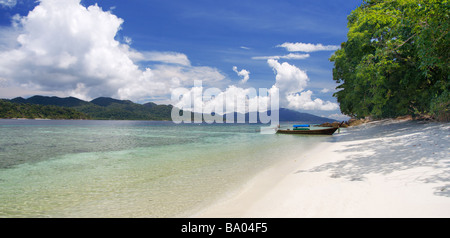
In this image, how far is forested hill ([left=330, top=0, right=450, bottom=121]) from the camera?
1024 centimetres

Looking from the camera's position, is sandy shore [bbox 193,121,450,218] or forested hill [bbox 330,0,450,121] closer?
sandy shore [bbox 193,121,450,218]

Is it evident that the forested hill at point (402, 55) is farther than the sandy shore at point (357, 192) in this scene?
Yes

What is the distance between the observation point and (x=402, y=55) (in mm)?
19969

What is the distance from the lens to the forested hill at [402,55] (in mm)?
10242

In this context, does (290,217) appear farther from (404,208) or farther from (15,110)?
(15,110)

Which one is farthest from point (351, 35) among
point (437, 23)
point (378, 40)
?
point (437, 23)

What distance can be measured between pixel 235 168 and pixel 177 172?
3285mm

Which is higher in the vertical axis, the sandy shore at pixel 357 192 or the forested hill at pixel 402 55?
the forested hill at pixel 402 55

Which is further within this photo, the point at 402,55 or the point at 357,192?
the point at 402,55

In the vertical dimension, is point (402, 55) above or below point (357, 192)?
above

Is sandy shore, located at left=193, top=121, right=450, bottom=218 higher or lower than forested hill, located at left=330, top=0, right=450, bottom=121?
lower

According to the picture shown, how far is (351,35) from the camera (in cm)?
2520
